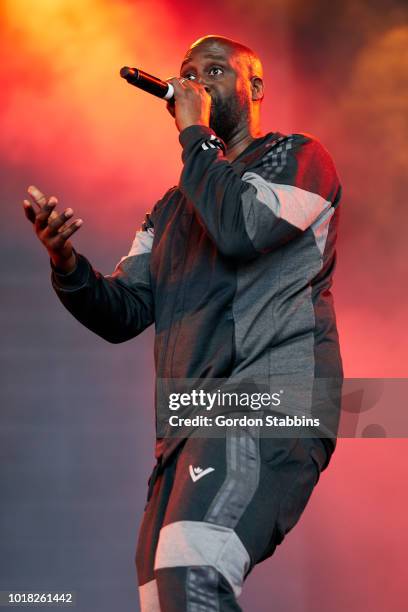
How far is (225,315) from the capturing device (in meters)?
1.90

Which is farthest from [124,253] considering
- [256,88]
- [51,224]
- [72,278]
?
[51,224]

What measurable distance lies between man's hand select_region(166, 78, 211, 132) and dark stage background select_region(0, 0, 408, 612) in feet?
3.96

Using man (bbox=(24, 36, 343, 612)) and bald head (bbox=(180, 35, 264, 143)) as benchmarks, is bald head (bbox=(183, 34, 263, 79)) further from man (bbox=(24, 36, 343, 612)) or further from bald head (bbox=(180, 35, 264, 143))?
man (bbox=(24, 36, 343, 612))

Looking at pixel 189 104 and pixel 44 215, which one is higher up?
pixel 189 104

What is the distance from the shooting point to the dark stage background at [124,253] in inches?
119

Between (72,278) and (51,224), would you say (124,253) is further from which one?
(51,224)

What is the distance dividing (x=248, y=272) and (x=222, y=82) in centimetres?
50

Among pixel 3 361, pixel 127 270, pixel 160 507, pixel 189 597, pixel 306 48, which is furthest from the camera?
pixel 306 48

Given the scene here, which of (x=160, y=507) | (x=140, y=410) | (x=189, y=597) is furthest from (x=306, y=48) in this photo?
(x=189, y=597)

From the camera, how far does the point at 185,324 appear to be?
6.37 feet

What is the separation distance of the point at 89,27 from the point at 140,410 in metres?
1.20

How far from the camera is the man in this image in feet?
5.54

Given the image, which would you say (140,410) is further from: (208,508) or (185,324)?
(208,508)

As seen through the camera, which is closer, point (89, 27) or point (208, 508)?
point (208, 508)
